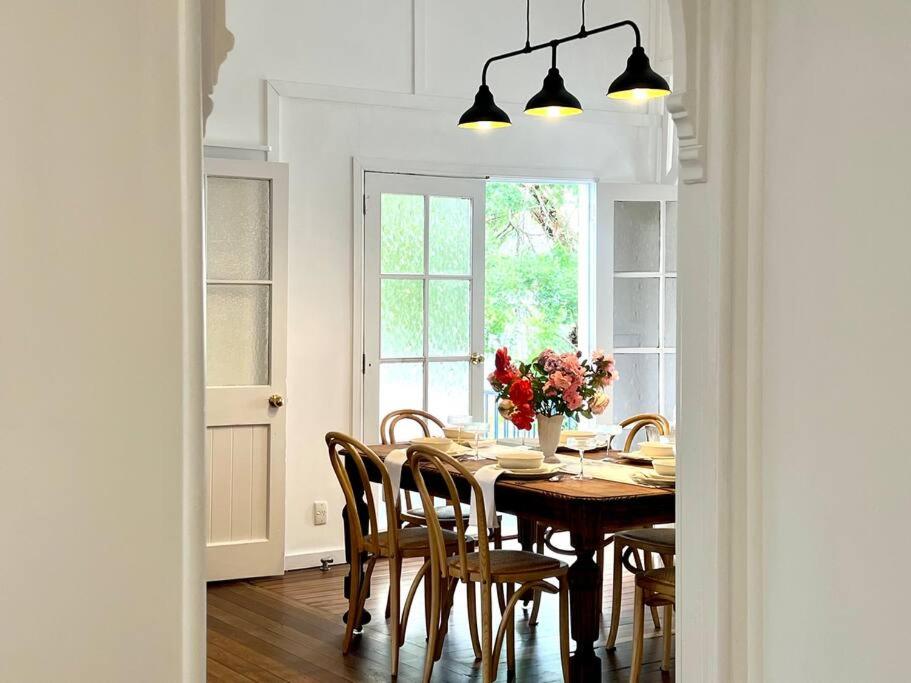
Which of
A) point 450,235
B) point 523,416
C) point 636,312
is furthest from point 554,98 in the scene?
point 636,312

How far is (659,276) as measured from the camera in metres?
6.86

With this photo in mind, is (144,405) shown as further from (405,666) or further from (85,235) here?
(405,666)

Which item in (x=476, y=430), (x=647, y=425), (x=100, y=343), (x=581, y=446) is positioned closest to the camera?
(x=100, y=343)

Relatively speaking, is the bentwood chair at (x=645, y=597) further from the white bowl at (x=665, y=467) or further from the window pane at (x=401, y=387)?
the window pane at (x=401, y=387)

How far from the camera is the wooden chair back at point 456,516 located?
12.7 ft

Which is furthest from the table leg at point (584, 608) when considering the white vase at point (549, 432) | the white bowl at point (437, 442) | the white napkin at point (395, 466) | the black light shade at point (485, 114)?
the black light shade at point (485, 114)

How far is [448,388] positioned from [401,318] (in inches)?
20.4

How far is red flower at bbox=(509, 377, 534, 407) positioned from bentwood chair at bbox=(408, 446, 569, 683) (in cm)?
40

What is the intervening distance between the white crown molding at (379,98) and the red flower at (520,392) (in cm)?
248

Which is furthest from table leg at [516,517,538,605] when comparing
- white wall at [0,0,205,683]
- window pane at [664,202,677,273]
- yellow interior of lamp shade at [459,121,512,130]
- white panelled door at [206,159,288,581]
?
white wall at [0,0,205,683]

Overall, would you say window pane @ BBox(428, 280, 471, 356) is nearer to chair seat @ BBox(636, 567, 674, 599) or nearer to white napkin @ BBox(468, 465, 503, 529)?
white napkin @ BBox(468, 465, 503, 529)

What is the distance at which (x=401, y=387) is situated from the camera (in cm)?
641

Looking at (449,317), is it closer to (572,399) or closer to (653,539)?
(572,399)

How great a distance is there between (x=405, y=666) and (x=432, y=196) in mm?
2976
